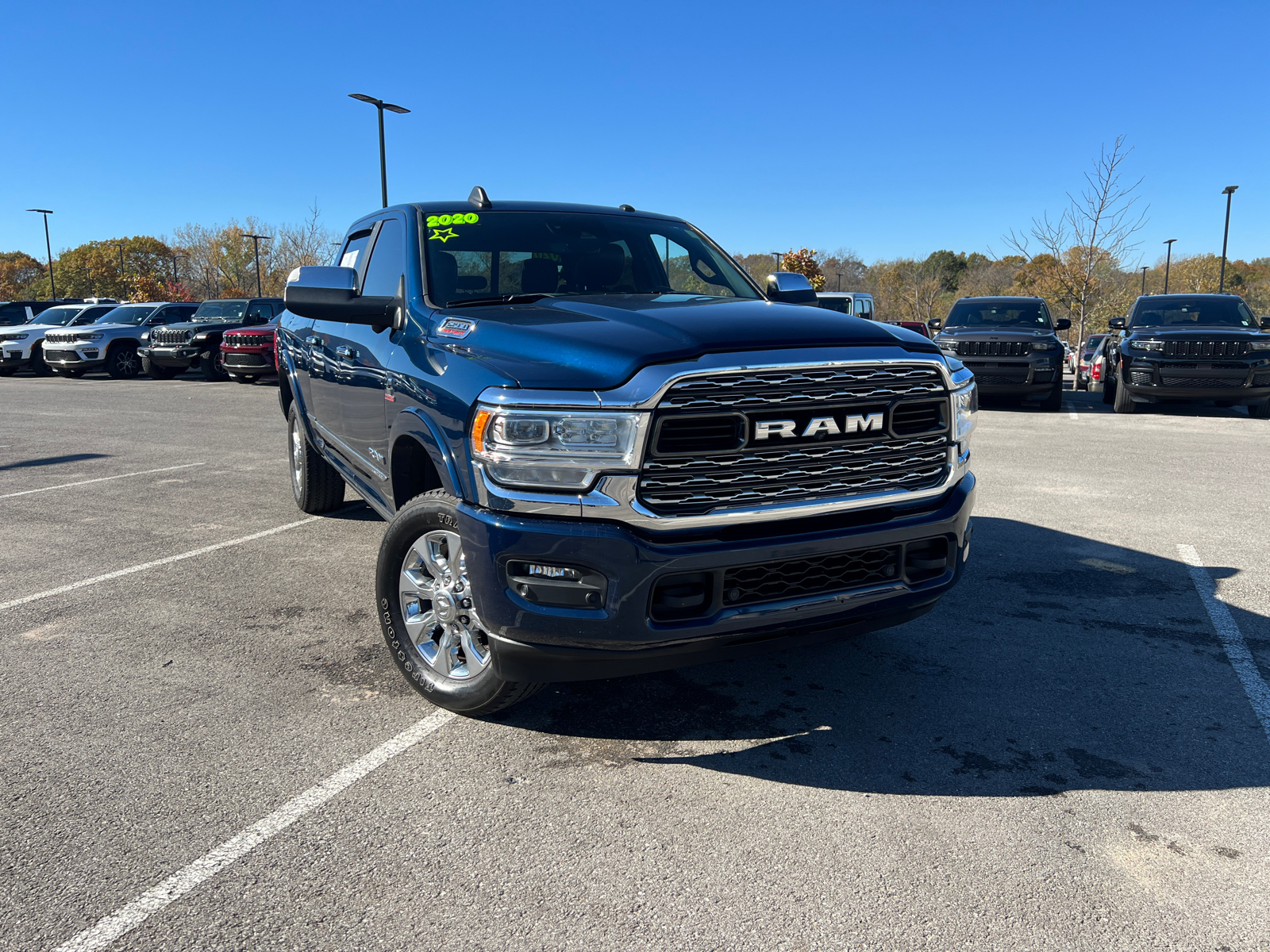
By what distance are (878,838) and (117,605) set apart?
3.98 meters

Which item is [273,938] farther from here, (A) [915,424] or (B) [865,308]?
(B) [865,308]

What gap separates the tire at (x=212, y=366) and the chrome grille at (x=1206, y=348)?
19613 millimetres

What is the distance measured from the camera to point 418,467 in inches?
143

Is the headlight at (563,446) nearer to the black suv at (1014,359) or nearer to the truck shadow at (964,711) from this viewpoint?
the truck shadow at (964,711)

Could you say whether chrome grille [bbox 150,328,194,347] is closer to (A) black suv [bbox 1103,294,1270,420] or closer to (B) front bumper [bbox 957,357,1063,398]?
(B) front bumper [bbox 957,357,1063,398]

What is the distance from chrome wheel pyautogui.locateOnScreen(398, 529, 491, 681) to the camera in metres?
3.25

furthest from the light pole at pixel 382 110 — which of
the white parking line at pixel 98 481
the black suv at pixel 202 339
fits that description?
the white parking line at pixel 98 481

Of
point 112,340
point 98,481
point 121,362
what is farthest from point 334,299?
point 121,362

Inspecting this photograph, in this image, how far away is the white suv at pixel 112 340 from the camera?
23.8m

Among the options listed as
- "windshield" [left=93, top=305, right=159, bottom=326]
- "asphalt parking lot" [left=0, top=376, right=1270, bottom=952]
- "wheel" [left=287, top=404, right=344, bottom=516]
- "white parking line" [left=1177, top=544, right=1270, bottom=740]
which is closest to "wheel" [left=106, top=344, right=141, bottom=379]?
"windshield" [left=93, top=305, right=159, bottom=326]

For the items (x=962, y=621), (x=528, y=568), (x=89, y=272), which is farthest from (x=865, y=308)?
(x=89, y=272)

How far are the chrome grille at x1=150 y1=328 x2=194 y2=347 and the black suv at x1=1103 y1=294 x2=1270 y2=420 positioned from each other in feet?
65.3

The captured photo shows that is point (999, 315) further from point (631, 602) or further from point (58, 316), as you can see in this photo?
point (58, 316)

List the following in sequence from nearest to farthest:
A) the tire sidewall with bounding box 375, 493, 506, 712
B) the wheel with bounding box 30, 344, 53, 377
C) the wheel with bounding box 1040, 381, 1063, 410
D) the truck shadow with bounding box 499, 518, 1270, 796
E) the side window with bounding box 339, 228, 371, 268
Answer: the truck shadow with bounding box 499, 518, 1270, 796
the tire sidewall with bounding box 375, 493, 506, 712
the side window with bounding box 339, 228, 371, 268
the wheel with bounding box 1040, 381, 1063, 410
the wheel with bounding box 30, 344, 53, 377
